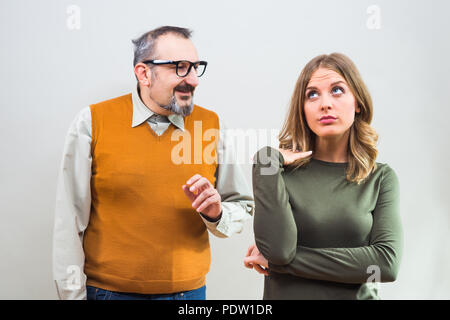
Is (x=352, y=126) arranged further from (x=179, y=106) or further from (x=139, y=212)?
(x=139, y=212)

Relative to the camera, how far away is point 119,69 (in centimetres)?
174

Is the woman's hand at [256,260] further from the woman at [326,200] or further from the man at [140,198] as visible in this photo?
the man at [140,198]

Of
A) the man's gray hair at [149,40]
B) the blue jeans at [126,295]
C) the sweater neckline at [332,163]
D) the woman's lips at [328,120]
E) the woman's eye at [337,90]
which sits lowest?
the blue jeans at [126,295]

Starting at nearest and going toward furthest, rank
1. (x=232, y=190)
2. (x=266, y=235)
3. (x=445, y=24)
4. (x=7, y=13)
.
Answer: (x=266, y=235)
(x=232, y=190)
(x=7, y=13)
(x=445, y=24)

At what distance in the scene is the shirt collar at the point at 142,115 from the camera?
4.78ft

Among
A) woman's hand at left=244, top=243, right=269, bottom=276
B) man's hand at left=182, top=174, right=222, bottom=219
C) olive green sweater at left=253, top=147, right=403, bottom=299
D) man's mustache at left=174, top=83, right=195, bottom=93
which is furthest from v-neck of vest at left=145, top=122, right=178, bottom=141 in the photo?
woman's hand at left=244, top=243, right=269, bottom=276

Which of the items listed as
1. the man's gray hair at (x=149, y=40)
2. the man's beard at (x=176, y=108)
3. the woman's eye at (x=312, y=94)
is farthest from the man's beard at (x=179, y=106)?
the woman's eye at (x=312, y=94)

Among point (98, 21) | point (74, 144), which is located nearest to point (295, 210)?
point (74, 144)

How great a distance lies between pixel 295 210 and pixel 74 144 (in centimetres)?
74

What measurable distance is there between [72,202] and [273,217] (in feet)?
2.22

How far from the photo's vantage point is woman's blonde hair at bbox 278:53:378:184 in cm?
127

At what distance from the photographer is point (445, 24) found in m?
1.92

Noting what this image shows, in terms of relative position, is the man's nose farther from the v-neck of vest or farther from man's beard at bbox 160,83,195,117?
the v-neck of vest
